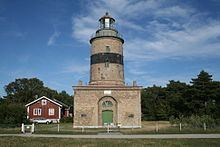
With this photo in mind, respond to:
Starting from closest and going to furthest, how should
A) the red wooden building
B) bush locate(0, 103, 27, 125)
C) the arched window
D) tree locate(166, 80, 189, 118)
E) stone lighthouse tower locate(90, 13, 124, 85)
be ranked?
the arched window → stone lighthouse tower locate(90, 13, 124, 85) → bush locate(0, 103, 27, 125) → the red wooden building → tree locate(166, 80, 189, 118)

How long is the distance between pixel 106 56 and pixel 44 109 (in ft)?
67.9

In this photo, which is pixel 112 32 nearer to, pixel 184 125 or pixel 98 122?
pixel 98 122

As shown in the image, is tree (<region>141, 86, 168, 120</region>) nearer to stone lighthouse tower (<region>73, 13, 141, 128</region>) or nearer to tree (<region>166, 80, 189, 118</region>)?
tree (<region>166, 80, 189, 118</region>)

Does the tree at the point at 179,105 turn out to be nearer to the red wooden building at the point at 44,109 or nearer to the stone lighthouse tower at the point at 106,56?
the stone lighthouse tower at the point at 106,56

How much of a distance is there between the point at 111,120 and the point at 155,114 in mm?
26769

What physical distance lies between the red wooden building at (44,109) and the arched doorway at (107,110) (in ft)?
62.6

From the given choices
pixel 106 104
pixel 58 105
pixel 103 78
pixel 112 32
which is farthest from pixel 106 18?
pixel 58 105

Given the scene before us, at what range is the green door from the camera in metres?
28.2

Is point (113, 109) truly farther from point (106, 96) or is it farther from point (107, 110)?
point (106, 96)

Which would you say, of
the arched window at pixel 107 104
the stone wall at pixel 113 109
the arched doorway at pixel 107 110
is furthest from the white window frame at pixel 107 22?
the arched window at pixel 107 104

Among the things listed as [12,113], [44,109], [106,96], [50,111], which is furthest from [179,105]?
[12,113]

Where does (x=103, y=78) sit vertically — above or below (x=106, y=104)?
above

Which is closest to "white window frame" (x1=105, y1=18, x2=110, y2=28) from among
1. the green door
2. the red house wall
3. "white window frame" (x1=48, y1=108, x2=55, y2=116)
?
the green door

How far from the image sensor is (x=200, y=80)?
44.0 metres
